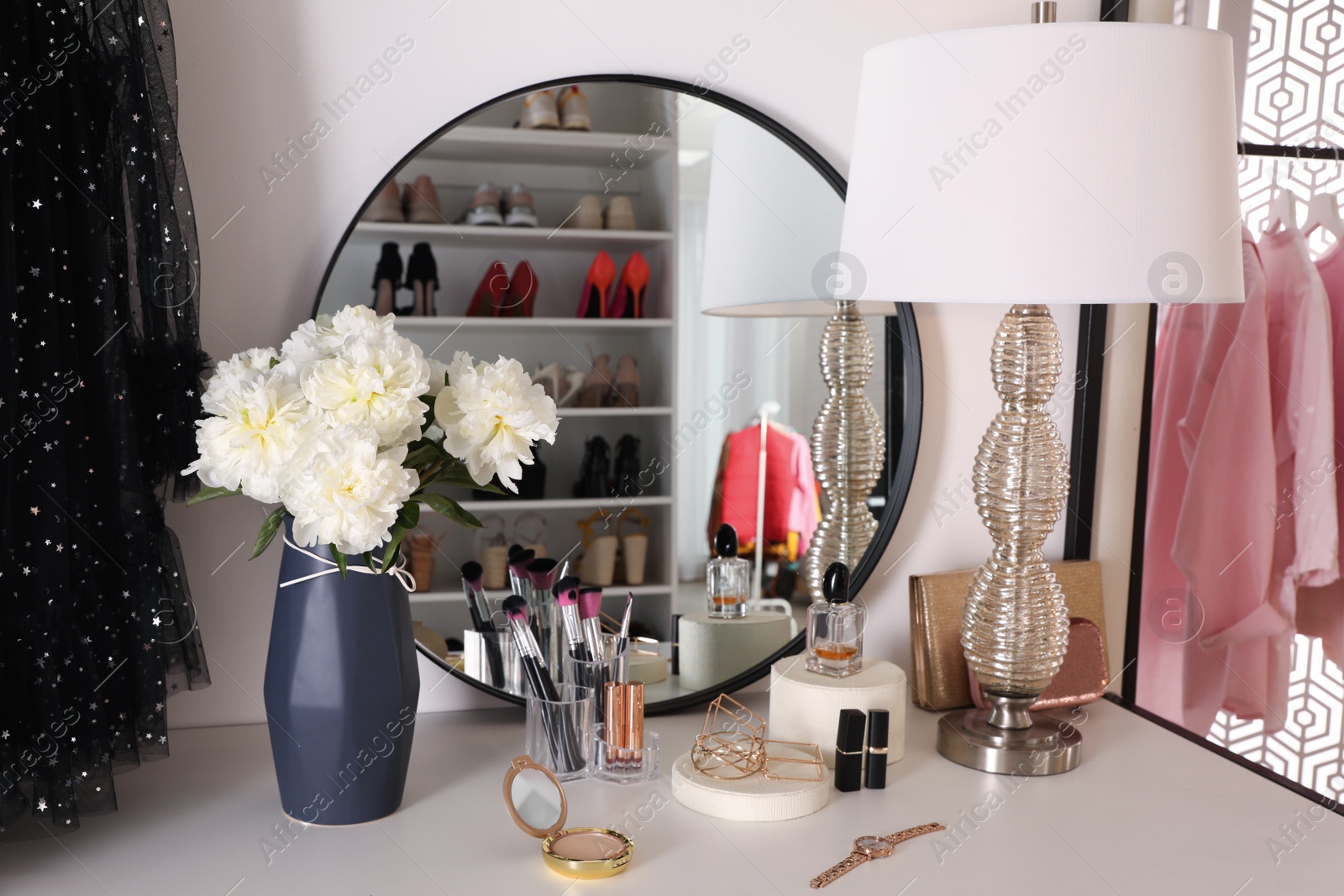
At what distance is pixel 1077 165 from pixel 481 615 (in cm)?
85

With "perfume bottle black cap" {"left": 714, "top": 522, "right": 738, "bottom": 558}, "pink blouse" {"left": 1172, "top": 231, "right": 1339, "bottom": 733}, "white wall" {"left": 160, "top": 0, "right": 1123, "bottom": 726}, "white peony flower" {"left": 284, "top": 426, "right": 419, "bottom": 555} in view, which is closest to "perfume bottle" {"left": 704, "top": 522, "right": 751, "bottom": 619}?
"perfume bottle black cap" {"left": 714, "top": 522, "right": 738, "bottom": 558}

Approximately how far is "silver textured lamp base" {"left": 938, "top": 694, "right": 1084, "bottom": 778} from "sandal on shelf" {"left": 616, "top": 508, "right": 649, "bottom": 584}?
431 millimetres

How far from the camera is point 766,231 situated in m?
1.37

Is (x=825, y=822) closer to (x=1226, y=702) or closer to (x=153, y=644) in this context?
(x=153, y=644)

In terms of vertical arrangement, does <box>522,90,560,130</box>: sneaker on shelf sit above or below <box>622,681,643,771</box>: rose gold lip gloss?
above

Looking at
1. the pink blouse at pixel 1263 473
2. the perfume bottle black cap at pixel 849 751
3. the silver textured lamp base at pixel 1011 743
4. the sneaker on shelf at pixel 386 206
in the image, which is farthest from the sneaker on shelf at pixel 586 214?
the pink blouse at pixel 1263 473

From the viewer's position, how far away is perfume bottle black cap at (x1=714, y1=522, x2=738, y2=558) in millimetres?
1366

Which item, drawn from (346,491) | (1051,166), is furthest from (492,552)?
(1051,166)

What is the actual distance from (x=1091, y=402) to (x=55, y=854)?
144 centimetres

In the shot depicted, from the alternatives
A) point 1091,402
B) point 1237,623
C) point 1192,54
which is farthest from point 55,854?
point 1237,623

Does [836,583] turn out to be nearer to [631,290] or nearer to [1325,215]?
[631,290]

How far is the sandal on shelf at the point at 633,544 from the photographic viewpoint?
4.36ft

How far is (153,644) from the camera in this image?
107 centimetres

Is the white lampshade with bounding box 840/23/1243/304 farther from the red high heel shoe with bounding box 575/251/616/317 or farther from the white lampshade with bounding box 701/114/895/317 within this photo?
the red high heel shoe with bounding box 575/251/616/317
